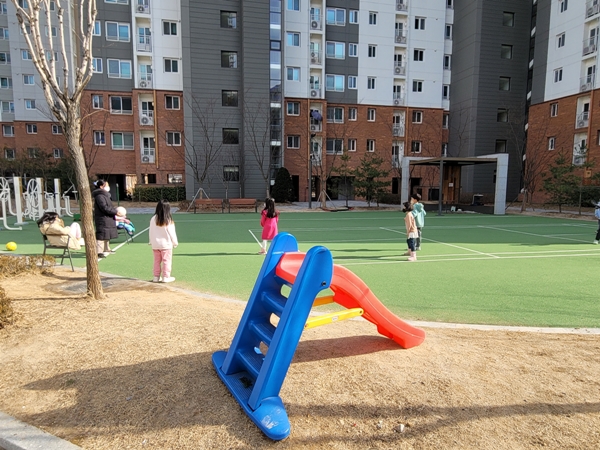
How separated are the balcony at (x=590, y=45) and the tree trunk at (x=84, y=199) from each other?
4062 cm

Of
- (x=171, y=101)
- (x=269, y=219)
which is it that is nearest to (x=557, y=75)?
(x=171, y=101)

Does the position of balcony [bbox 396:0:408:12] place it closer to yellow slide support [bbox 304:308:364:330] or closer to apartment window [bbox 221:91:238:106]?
apartment window [bbox 221:91:238:106]

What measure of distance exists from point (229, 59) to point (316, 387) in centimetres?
3680

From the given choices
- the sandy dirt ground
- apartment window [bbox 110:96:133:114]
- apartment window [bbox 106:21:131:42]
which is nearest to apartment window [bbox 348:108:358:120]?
apartment window [bbox 110:96:133:114]

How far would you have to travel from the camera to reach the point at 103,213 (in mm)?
9805

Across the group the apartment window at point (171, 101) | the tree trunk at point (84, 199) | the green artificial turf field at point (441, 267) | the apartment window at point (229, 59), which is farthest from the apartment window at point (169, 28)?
the tree trunk at point (84, 199)

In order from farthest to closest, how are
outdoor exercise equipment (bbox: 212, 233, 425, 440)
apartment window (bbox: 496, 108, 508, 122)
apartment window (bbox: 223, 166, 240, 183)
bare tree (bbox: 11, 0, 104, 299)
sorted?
apartment window (bbox: 496, 108, 508, 122)
apartment window (bbox: 223, 166, 240, 183)
bare tree (bbox: 11, 0, 104, 299)
outdoor exercise equipment (bbox: 212, 233, 425, 440)

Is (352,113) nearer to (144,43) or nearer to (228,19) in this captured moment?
(228,19)

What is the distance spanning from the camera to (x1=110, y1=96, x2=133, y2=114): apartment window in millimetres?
37094

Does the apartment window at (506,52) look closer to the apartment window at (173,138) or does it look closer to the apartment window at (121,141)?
the apartment window at (173,138)

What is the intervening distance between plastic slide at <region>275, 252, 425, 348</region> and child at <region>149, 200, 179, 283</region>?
473 cm

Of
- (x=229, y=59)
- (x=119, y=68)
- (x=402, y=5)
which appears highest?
(x=402, y=5)

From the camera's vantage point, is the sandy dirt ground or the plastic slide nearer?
the sandy dirt ground

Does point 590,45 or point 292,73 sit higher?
point 590,45
